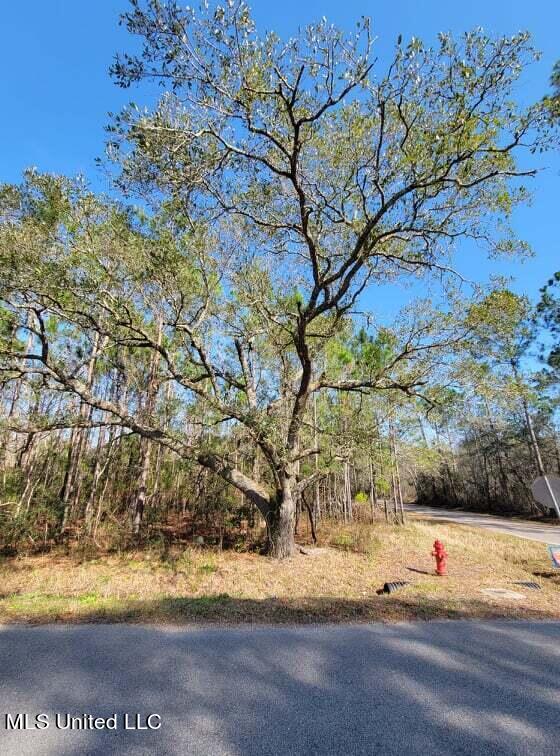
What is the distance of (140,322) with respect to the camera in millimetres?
7602

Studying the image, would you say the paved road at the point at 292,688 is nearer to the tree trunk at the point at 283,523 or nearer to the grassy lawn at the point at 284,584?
the grassy lawn at the point at 284,584

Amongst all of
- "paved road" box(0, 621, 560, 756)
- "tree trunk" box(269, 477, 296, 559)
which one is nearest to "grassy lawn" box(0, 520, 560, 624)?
"tree trunk" box(269, 477, 296, 559)

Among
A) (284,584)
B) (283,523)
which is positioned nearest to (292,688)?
(284,584)

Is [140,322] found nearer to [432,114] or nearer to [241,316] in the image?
[241,316]

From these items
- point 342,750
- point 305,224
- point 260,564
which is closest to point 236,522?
point 260,564

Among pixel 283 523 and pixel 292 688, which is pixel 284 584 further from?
pixel 292 688

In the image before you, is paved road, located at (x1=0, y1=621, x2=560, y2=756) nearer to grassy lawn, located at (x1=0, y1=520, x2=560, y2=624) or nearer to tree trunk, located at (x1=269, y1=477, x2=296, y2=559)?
grassy lawn, located at (x1=0, y1=520, x2=560, y2=624)

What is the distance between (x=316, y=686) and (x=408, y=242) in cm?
692

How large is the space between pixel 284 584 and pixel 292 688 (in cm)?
391

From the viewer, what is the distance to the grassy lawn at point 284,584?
4199 mm

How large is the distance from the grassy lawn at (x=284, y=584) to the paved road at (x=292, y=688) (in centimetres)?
66

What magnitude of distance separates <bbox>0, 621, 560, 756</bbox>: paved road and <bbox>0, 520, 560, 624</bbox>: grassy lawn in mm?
664

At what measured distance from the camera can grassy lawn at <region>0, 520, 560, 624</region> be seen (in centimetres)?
420

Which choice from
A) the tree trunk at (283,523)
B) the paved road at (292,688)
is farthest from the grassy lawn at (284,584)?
the paved road at (292,688)
